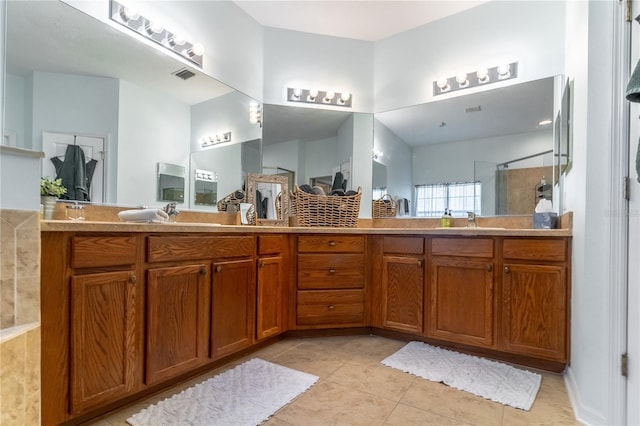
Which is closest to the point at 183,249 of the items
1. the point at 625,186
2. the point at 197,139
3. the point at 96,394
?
the point at 96,394

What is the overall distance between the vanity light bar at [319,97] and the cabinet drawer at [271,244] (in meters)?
1.41

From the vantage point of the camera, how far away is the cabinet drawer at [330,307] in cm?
242

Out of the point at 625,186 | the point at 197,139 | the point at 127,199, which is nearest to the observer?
the point at 625,186

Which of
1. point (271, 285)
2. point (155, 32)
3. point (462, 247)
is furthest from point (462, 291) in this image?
point (155, 32)

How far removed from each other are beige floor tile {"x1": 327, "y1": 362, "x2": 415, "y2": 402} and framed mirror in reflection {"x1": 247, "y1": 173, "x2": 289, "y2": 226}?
4.38 feet

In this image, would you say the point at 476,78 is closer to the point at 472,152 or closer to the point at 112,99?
the point at 472,152

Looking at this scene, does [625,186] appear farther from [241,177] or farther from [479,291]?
[241,177]

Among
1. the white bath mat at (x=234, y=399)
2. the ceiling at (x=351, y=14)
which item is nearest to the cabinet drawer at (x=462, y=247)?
the white bath mat at (x=234, y=399)

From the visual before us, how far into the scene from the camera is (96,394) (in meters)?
1.32

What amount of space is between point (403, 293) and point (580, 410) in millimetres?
1129

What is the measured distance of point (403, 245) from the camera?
2400mm

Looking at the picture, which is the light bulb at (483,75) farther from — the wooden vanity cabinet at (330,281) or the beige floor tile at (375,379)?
the beige floor tile at (375,379)

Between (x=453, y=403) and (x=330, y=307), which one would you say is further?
(x=330, y=307)

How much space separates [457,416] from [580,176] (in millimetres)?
1295
